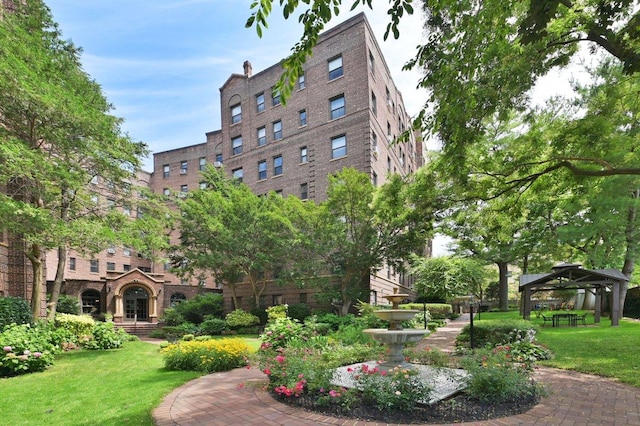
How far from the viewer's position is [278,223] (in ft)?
67.7

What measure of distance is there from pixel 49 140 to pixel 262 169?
17.8 meters

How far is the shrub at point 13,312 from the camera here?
451 inches

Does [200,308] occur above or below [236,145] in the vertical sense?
below

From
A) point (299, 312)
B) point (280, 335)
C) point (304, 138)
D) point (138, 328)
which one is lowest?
point (138, 328)

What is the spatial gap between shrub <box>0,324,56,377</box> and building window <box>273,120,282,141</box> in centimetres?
2126

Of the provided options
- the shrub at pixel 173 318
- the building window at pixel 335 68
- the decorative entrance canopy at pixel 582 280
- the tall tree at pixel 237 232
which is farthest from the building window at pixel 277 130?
the decorative entrance canopy at pixel 582 280

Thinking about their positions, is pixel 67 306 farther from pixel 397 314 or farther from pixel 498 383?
pixel 498 383

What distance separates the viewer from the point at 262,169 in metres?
30.0

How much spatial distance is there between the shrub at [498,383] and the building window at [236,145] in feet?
92.9

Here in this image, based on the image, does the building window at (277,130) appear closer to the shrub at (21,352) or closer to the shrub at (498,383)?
the shrub at (21,352)

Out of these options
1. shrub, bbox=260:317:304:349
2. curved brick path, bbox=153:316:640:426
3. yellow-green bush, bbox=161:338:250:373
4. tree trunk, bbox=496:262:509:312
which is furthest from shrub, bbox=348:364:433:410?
tree trunk, bbox=496:262:509:312

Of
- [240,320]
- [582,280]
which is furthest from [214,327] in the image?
[582,280]

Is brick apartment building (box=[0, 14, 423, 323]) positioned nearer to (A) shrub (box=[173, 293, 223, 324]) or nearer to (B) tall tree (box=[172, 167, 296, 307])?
(A) shrub (box=[173, 293, 223, 324])

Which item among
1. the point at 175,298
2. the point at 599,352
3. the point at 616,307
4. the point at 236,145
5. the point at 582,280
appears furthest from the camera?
the point at 175,298
